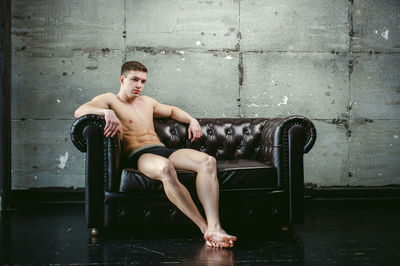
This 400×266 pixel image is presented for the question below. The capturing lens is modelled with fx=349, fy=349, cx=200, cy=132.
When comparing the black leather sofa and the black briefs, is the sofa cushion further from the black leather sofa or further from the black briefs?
the black briefs

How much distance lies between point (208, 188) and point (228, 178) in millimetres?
251

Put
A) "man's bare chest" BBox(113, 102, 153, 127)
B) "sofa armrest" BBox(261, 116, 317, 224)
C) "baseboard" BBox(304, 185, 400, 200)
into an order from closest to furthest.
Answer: "sofa armrest" BBox(261, 116, 317, 224)
"man's bare chest" BBox(113, 102, 153, 127)
"baseboard" BBox(304, 185, 400, 200)

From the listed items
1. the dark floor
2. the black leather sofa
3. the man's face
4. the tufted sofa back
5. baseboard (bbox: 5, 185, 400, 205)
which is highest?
the man's face

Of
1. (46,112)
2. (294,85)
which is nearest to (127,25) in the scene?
(46,112)

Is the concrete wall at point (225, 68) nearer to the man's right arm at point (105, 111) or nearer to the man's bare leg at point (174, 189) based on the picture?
the man's right arm at point (105, 111)

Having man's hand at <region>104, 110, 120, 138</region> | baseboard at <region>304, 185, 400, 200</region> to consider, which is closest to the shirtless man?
man's hand at <region>104, 110, 120, 138</region>

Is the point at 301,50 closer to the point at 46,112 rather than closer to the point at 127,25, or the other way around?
the point at 127,25

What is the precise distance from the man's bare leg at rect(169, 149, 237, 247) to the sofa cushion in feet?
0.27

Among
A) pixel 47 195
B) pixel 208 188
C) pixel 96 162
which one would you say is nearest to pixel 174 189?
pixel 208 188

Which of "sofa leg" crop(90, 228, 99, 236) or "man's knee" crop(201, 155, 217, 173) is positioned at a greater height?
"man's knee" crop(201, 155, 217, 173)

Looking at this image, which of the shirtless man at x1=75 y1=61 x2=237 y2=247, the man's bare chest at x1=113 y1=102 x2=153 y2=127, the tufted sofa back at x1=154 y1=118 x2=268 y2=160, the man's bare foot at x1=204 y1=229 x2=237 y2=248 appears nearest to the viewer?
the man's bare foot at x1=204 y1=229 x2=237 y2=248

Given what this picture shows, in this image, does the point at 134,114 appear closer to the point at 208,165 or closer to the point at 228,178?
the point at 208,165

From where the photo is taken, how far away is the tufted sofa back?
127 inches

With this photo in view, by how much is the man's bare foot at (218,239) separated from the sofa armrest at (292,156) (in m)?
0.64
